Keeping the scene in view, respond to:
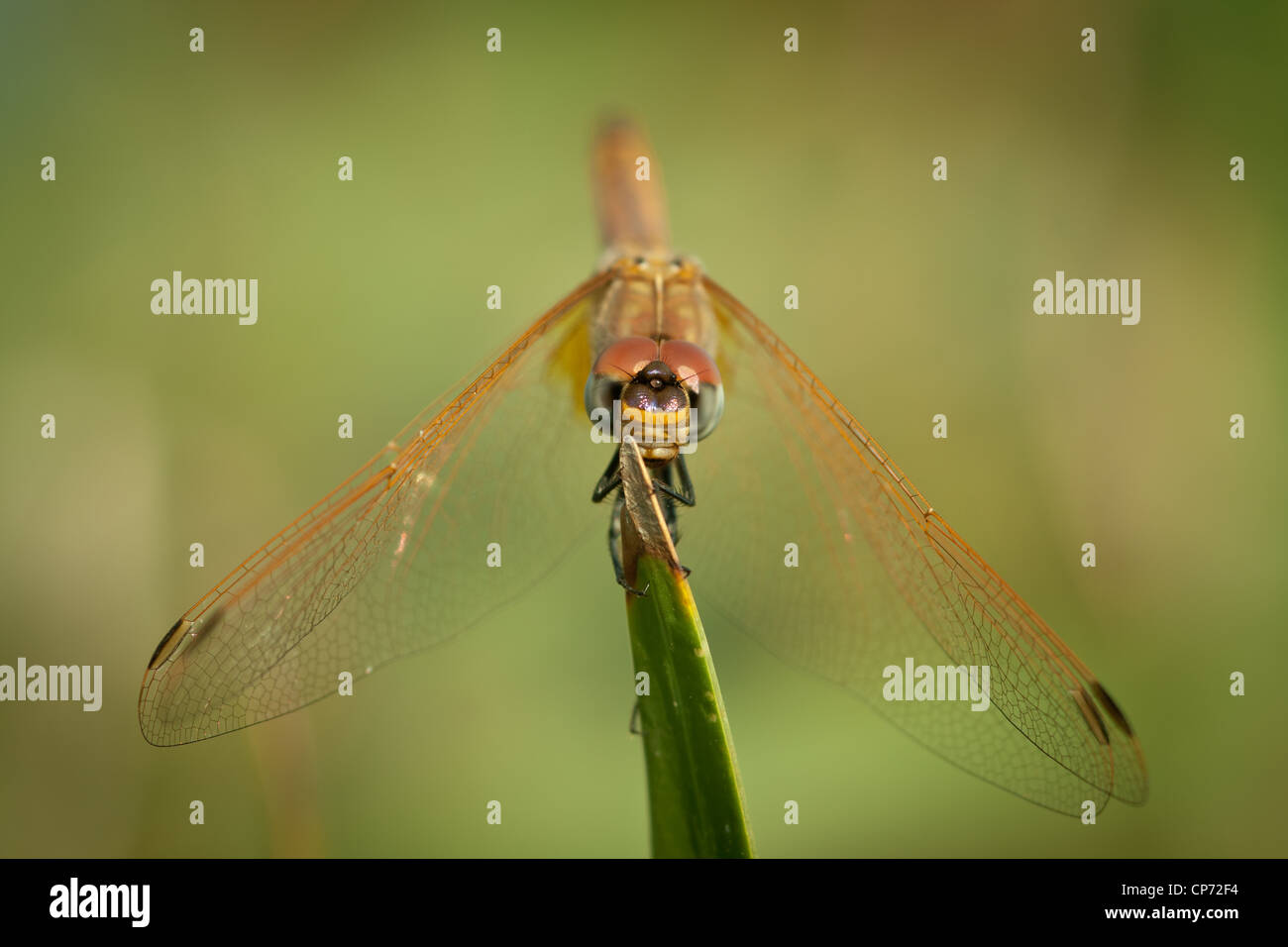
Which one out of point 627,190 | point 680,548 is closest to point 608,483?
point 680,548

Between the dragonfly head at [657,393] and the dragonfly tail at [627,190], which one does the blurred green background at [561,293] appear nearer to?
the dragonfly tail at [627,190]

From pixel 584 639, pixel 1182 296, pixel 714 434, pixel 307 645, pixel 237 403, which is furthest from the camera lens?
pixel 1182 296

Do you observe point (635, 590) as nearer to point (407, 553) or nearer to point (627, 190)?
point (407, 553)

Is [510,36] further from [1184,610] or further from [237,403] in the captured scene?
[1184,610]

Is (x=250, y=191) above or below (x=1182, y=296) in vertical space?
above

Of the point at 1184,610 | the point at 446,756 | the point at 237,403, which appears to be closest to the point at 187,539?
the point at 237,403
